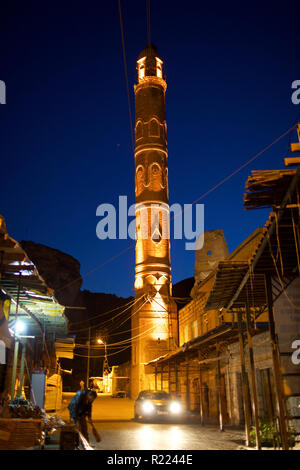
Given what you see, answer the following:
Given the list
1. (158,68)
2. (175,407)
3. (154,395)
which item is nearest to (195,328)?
(154,395)

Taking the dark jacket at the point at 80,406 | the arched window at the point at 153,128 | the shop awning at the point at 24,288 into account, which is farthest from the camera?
the arched window at the point at 153,128

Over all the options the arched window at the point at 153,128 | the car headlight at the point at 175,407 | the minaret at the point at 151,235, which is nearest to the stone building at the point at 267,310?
the car headlight at the point at 175,407

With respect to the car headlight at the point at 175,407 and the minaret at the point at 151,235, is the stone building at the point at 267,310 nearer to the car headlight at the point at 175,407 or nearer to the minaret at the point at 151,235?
the car headlight at the point at 175,407

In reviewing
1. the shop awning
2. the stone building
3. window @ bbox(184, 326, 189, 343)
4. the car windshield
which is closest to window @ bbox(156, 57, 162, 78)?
window @ bbox(184, 326, 189, 343)

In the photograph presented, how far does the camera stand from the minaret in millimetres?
41094

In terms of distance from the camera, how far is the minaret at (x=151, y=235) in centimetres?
4109

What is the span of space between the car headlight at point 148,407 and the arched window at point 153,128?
112 feet

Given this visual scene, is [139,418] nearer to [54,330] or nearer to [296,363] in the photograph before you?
[54,330]

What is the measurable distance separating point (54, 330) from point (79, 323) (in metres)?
43.2

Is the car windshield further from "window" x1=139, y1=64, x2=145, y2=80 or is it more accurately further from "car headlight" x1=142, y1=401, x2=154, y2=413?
"window" x1=139, y1=64, x2=145, y2=80

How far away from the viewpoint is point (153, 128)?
1871 inches
